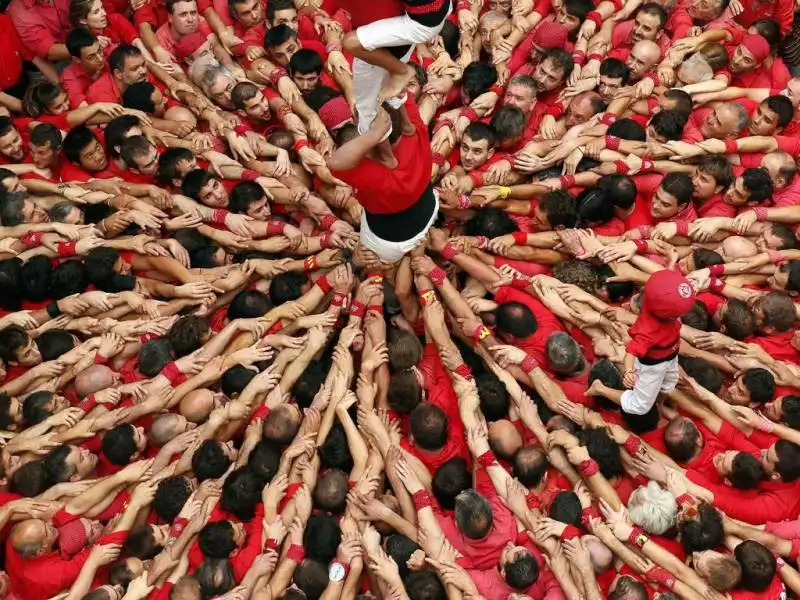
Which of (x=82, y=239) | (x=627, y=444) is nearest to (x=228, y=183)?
(x=82, y=239)

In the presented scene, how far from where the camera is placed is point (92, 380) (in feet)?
18.1

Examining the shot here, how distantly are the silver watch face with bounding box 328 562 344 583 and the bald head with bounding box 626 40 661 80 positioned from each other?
13.8 feet

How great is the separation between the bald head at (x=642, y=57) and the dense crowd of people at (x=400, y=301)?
0.07ft

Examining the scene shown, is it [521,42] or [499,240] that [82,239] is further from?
[521,42]

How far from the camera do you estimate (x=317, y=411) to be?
546 centimetres

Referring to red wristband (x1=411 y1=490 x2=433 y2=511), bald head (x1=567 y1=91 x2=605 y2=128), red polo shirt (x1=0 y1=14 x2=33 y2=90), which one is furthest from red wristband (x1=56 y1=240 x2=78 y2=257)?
bald head (x1=567 y1=91 x2=605 y2=128)

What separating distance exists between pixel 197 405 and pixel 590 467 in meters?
2.34

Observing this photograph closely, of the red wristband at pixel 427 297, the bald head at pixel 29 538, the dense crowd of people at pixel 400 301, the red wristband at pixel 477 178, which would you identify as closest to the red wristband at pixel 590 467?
the dense crowd of people at pixel 400 301

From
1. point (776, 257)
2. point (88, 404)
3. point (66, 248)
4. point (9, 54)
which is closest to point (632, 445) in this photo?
point (776, 257)

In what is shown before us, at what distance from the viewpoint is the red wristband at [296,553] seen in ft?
16.1

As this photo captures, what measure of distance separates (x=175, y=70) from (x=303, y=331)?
2441 millimetres

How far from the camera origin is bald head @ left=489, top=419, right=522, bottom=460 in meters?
5.21

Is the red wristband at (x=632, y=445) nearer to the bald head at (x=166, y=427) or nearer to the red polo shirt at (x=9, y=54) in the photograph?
the bald head at (x=166, y=427)

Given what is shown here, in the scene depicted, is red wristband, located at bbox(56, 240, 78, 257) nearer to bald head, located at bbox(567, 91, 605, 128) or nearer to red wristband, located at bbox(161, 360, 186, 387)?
red wristband, located at bbox(161, 360, 186, 387)
